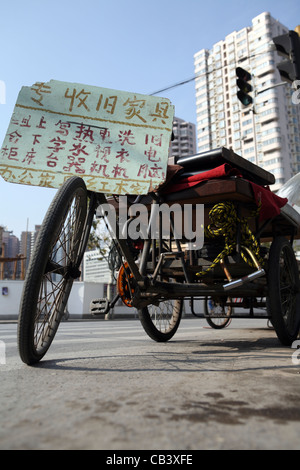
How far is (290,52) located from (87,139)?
4708mm

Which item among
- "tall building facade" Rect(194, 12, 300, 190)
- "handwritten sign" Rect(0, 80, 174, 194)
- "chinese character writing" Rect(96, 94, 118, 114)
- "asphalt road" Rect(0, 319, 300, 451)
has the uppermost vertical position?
"tall building facade" Rect(194, 12, 300, 190)

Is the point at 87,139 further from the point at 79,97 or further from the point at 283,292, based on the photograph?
the point at 283,292

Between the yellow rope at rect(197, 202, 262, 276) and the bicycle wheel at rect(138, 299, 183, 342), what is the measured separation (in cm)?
109

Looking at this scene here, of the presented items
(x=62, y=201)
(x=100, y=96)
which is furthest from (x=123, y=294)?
(x=100, y=96)

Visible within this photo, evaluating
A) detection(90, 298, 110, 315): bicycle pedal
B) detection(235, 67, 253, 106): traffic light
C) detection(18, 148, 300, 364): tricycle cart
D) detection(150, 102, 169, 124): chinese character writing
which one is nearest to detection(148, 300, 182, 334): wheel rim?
detection(18, 148, 300, 364): tricycle cart

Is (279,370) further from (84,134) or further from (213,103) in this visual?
(213,103)

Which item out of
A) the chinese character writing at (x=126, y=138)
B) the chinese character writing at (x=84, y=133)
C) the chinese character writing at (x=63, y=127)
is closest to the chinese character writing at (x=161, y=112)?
the chinese character writing at (x=126, y=138)

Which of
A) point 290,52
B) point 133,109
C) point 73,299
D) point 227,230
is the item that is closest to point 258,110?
point 73,299

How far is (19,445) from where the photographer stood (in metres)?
1.19

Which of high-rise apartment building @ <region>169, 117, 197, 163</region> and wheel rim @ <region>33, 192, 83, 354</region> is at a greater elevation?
high-rise apartment building @ <region>169, 117, 197, 163</region>

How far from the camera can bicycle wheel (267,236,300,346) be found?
3.73 metres

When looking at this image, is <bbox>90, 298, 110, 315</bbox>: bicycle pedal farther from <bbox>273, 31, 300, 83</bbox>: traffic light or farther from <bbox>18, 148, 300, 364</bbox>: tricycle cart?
<bbox>273, 31, 300, 83</bbox>: traffic light

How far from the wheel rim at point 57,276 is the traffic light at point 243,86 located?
19.3ft

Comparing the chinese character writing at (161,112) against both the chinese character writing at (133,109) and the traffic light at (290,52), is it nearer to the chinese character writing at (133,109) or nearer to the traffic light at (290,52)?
the chinese character writing at (133,109)
